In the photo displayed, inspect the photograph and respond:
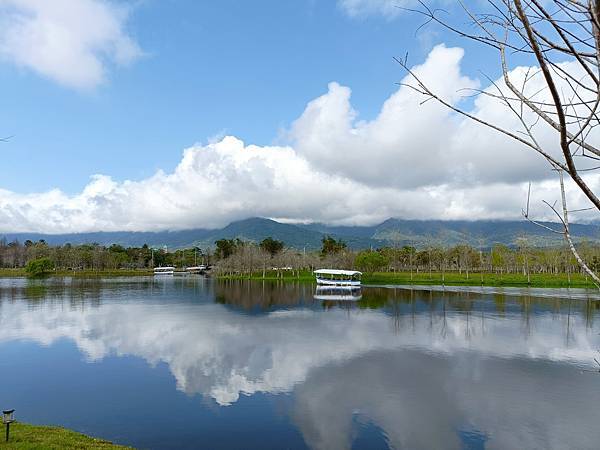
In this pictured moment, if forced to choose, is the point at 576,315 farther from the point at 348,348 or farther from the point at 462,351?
the point at 348,348

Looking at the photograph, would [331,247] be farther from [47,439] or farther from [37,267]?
[47,439]

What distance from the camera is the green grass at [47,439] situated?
9.36 metres

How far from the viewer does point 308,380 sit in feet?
54.1

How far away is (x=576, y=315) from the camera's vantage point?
34281 mm

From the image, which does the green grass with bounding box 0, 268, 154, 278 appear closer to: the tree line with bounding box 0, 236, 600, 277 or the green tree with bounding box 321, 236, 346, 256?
the tree line with bounding box 0, 236, 600, 277

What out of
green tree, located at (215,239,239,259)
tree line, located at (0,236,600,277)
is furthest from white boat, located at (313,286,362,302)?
green tree, located at (215,239,239,259)

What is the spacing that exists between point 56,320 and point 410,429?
1088 inches

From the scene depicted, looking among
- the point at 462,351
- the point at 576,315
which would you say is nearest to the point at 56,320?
the point at 462,351

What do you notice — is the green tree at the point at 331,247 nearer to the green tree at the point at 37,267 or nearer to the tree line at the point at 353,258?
the tree line at the point at 353,258

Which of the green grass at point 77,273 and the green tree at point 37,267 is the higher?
the green tree at point 37,267

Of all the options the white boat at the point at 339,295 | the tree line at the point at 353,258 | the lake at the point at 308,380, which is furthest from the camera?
the tree line at the point at 353,258

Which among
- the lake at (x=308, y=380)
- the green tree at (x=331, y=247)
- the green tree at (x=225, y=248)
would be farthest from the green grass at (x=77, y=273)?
the lake at (x=308, y=380)

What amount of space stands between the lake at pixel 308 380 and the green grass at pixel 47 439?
95 centimetres

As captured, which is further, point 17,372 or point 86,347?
point 86,347
